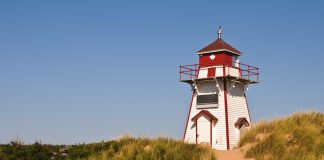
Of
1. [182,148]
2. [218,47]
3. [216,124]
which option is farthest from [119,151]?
[218,47]

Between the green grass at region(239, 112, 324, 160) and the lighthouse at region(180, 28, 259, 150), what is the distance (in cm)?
507

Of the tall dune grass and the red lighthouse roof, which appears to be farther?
the red lighthouse roof

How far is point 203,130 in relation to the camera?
33031mm

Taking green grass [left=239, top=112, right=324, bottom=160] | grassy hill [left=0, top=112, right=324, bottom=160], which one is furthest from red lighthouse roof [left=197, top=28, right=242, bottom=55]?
grassy hill [left=0, top=112, right=324, bottom=160]

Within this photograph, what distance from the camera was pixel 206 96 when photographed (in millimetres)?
33562

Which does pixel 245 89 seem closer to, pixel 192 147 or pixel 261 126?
pixel 261 126

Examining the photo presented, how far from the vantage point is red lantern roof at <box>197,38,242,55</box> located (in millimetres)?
33219

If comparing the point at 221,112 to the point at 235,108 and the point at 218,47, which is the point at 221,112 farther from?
the point at 218,47

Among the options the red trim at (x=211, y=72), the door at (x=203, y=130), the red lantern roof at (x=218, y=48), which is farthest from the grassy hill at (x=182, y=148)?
the red lantern roof at (x=218, y=48)

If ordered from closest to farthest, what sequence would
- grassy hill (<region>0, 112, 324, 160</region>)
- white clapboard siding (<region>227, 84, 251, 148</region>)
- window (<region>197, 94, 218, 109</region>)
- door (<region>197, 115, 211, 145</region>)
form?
grassy hill (<region>0, 112, 324, 160</region>), white clapboard siding (<region>227, 84, 251, 148</region>), door (<region>197, 115, 211, 145</region>), window (<region>197, 94, 218, 109</region>)

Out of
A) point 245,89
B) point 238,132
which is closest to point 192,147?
point 238,132

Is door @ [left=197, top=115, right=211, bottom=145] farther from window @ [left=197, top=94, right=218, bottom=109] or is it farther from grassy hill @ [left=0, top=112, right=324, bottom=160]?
grassy hill @ [left=0, top=112, right=324, bottom=160]

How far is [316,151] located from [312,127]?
286 centimetres

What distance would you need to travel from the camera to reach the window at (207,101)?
33.0 metres
